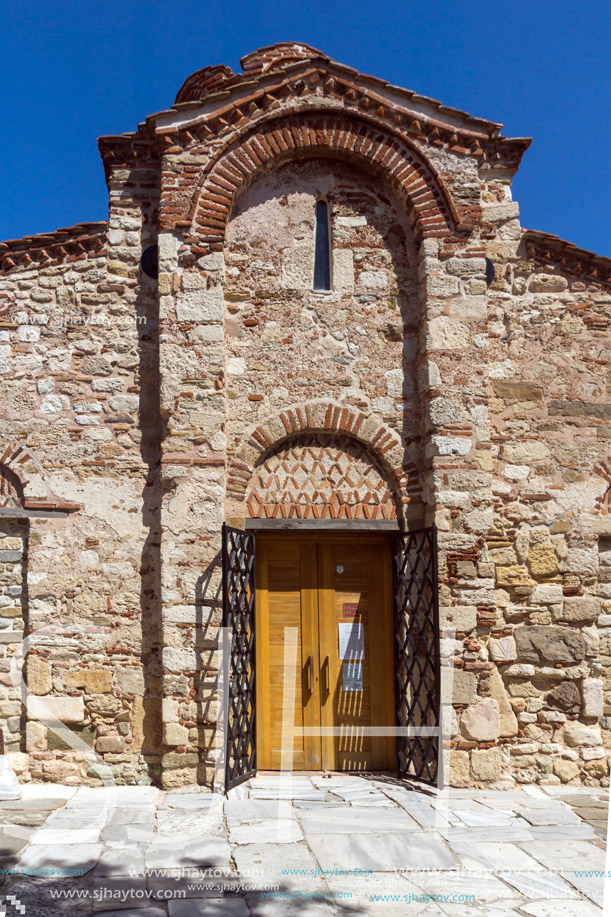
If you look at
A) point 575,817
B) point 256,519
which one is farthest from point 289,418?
point 575,817

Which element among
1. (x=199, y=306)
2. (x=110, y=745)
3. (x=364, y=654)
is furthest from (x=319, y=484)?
(x=110, y=745)

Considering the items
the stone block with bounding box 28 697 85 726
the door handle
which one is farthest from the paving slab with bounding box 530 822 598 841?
the stone block with bounding box 28 697 85 726

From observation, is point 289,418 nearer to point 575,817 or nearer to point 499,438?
point 499,438

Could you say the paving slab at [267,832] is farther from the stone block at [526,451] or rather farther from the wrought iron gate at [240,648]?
the stone block at [526,451]

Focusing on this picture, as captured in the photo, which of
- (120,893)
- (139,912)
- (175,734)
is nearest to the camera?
(139,912)

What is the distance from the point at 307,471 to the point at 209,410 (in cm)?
97

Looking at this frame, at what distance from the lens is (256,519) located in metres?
6.21

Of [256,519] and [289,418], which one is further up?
[289,418]

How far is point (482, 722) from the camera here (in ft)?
19.4

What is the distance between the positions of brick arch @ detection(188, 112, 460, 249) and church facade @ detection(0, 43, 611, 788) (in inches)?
1.0

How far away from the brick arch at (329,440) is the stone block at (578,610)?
4.98 ft

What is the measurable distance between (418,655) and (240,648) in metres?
1.46

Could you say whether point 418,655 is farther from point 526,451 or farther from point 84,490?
point 84,490

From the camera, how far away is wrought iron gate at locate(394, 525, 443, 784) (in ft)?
19.5
